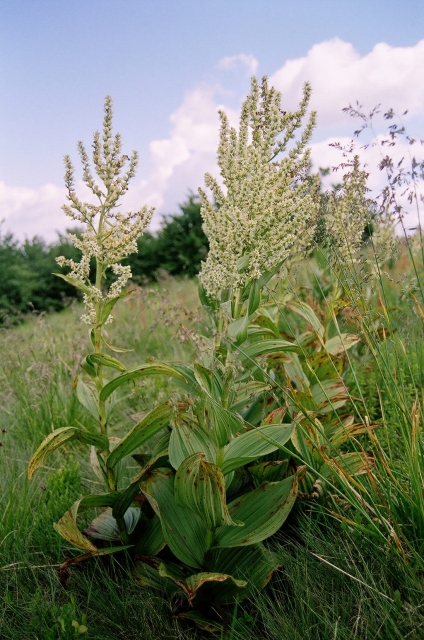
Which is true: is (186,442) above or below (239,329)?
below

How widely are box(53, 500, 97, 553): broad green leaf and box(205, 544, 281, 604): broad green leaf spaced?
0.60 metres

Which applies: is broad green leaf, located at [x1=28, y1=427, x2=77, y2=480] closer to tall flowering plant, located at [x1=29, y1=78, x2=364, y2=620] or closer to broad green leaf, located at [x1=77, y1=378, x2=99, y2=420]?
tall flowering plant, located at [x1=29, y1=78, x2=364, y2=620]

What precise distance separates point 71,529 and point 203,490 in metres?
0.71

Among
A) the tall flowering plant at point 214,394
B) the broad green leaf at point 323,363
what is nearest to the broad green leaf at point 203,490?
the tall flowering plant at point 214,394

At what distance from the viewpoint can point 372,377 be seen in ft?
14.5

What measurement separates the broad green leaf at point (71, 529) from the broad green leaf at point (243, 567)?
1.96 feet

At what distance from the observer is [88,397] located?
2.88 meters

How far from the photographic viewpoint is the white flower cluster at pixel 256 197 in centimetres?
254

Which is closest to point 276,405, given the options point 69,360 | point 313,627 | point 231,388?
point 231,388

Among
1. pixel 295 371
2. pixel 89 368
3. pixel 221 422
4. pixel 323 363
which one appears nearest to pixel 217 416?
pixel 221 422

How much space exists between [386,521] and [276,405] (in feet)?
4.44

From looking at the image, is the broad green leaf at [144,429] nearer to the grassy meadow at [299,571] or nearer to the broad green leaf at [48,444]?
the broad green leaf at [48,444]

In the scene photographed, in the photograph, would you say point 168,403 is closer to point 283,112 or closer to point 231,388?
point 231,388

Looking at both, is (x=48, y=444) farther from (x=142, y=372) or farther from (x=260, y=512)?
(x=260, y=512)
